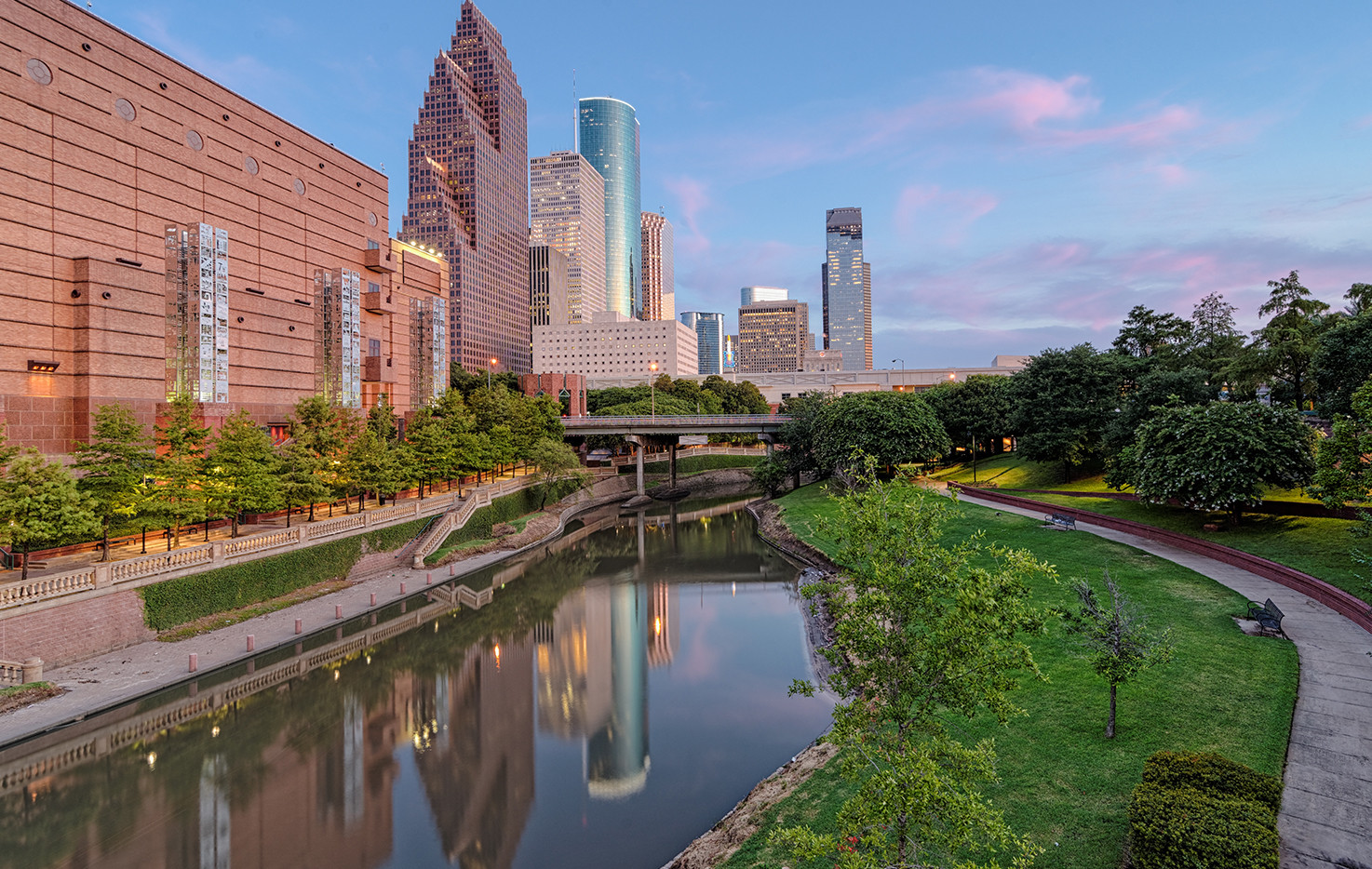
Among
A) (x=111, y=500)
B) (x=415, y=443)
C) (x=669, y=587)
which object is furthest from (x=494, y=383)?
(x=111, y=500)

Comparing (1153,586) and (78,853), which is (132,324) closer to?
(78,853)

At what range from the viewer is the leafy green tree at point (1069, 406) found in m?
55.3

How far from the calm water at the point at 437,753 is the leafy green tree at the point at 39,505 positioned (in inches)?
318

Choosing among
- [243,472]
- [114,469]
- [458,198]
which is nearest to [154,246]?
[243,472]

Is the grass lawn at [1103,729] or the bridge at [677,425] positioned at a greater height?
the bridge at [677,425]

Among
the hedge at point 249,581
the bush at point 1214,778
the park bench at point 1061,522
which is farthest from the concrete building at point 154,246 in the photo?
the park bench at point 1061,522

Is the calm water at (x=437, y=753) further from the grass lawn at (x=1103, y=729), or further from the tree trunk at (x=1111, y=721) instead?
the tree trunk at (x=1111, y=721)

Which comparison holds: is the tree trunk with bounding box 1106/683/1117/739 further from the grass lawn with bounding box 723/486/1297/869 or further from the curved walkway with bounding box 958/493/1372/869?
the curved walkway with bounding box 958/493/1372/869

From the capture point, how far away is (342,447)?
1884 inches

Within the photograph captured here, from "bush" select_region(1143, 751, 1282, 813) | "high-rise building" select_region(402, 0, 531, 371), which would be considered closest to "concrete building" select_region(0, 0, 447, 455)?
"bush" select_region(1143, 751, 1282, 813)

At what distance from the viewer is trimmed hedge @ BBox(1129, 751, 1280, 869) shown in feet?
33.7

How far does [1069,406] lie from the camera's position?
55.8m

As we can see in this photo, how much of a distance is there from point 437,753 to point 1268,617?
28.0m

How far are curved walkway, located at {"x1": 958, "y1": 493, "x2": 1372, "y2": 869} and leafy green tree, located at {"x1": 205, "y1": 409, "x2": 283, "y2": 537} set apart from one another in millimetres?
42402
